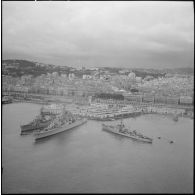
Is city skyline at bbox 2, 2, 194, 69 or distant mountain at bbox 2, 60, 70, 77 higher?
city skyline at bbox 2, 2, 194, 69

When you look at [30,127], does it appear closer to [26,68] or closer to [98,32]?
[26,68]

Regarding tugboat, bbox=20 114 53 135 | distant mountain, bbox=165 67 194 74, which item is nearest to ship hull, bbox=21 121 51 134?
tugboat, bbox=20 114 53 135

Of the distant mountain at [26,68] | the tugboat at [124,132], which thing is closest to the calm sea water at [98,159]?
the tugboat at [124,132]

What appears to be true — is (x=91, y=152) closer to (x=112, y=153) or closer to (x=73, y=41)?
(x=112, y=153)

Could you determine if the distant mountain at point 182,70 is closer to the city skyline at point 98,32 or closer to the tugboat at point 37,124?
the city skyline at point 98,32

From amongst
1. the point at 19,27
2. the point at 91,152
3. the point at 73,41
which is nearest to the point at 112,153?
the point at 91,152

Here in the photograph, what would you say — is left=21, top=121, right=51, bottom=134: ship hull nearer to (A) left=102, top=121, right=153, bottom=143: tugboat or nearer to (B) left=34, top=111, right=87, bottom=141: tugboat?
(B) left=34, top=111, right=87, bottom=141: tugboat

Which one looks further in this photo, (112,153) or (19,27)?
(19,27)
